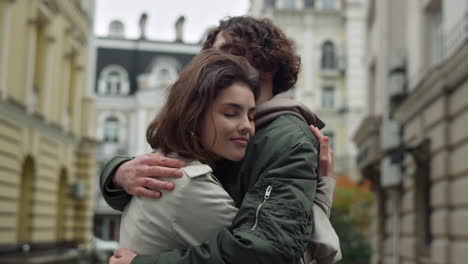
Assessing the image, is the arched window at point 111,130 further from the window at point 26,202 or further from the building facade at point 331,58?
the window at point 26,202

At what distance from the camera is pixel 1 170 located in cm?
1541

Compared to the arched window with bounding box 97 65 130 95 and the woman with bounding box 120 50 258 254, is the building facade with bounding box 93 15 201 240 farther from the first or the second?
the woman with bounding box 120 50 258 254

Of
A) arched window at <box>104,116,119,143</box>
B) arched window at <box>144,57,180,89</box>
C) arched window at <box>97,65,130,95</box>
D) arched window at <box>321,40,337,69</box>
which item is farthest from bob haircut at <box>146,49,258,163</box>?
arched window at <box>97,65,130,95</box>

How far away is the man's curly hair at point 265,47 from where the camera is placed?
266cm

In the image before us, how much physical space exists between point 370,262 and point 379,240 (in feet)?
3.60

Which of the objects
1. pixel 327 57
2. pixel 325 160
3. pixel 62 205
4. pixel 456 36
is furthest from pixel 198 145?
pixel 327 57

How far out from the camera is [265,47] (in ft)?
8.73

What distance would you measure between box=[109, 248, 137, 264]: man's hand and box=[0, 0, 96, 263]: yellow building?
12.2 m

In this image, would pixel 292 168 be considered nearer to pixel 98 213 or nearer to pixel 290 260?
pixel 290 260

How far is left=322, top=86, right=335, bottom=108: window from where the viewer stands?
131ft

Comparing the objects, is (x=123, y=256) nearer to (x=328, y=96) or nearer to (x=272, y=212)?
(x=272, y=212)

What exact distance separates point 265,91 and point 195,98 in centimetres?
Result: 50

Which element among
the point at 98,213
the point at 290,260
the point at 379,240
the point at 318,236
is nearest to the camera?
the point at 290,260

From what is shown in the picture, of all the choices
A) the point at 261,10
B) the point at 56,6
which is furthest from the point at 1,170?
the point at 261,10
